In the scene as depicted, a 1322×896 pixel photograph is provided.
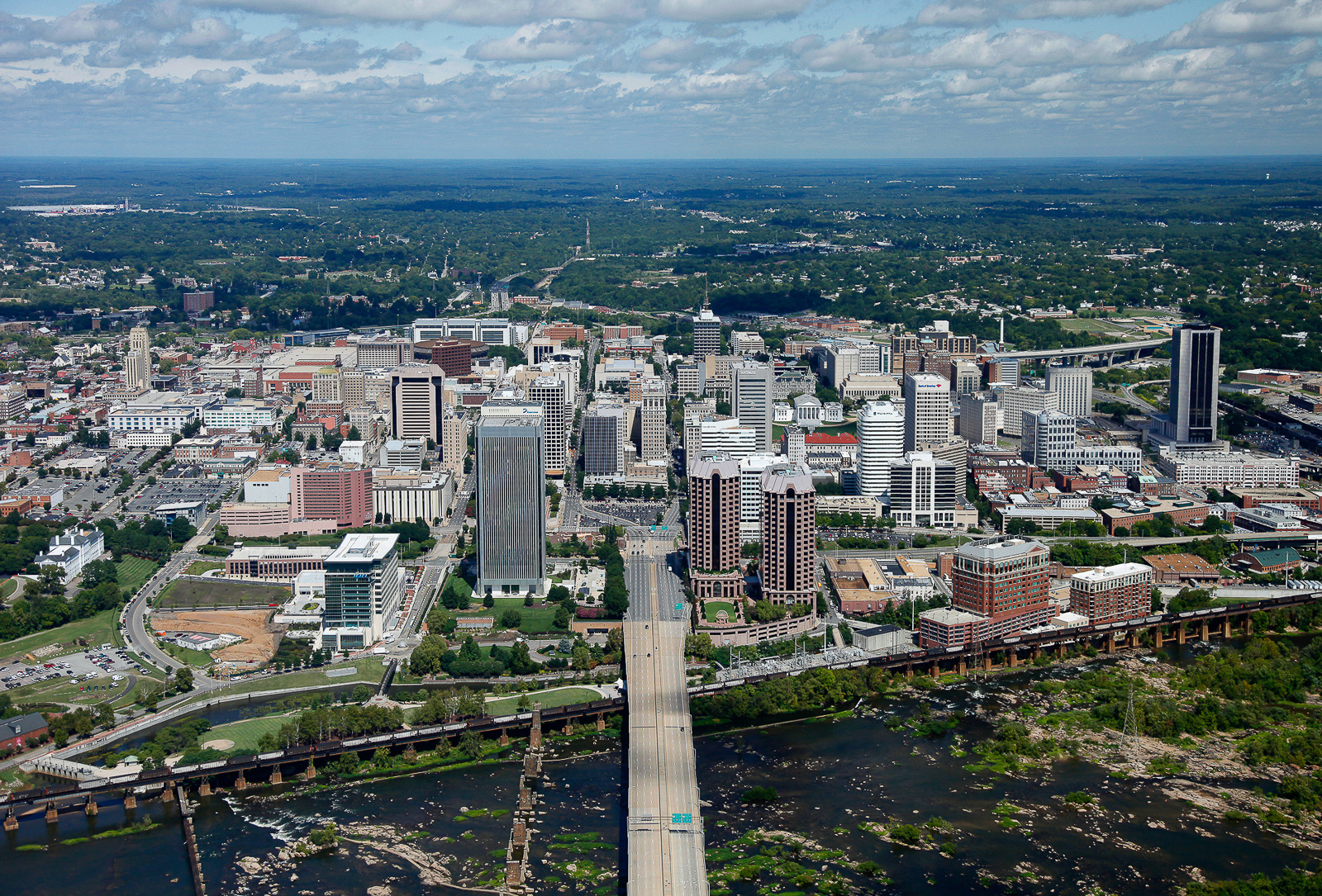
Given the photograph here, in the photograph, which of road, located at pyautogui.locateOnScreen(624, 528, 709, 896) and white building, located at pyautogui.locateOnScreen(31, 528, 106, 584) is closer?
road, located at pyautogui.locateOnScreen(624, 528, 709, 896)

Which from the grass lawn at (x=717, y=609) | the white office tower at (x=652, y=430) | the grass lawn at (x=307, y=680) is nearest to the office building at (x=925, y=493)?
the white office tower at (x=652, y=430)

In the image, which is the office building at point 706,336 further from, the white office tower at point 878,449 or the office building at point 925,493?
the office building at point 925,493

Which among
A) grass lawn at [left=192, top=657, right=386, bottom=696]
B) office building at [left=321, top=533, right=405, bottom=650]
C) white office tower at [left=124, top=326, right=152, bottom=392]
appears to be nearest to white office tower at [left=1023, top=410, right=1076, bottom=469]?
office building at [left=321, top=533, right=405, bottom=650]

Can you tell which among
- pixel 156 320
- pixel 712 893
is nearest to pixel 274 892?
pixel 712 893

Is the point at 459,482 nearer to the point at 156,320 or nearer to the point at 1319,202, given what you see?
the point at 156,320

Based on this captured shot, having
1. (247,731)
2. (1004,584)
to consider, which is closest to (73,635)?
(247,731)

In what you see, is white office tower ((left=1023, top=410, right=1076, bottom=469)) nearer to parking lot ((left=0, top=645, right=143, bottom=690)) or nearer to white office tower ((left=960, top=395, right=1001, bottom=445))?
white office tower ((left=960, top=395, right=1001, bottom=445))
